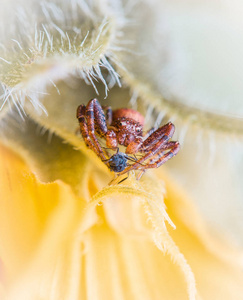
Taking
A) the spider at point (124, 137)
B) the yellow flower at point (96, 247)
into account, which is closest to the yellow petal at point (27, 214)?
the yellow flower at point (96, 247)

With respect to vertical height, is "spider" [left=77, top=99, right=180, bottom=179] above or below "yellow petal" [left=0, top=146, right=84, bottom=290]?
above

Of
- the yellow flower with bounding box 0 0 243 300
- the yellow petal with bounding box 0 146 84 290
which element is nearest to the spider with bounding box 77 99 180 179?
the yellow flower with bounding box 0 0 243 300

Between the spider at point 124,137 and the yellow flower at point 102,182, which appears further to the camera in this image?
the spider at point 124,137

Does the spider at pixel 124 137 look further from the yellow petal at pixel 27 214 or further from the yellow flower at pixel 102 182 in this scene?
the yellow petal at pixel 27 214

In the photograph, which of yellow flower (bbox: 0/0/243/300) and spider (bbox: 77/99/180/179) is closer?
yellow flower (bbox: 0/0/243/300)

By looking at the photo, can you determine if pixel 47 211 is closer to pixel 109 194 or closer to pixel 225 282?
pixel 109 194

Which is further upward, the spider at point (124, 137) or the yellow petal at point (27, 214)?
the spider at point (124, 137)

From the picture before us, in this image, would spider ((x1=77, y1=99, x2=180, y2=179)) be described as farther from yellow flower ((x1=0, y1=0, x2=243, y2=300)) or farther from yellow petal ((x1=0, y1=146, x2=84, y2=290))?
yellow petal ((x1=0, y1=146, x2=84, y2=290))

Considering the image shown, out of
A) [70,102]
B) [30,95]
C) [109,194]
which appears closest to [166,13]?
[70,102]

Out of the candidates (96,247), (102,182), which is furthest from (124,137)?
(96,247)
